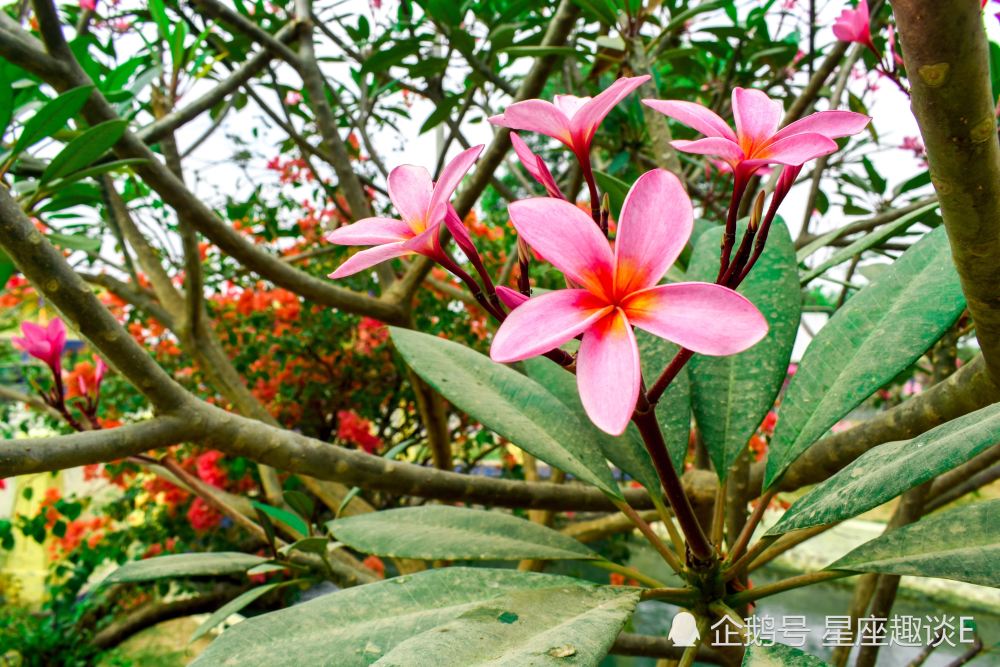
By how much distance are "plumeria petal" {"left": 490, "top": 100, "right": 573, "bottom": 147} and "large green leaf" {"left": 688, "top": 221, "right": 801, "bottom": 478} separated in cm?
21

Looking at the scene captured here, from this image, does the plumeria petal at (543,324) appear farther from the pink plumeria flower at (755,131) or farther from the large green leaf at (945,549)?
the large green leaf at (945,549)

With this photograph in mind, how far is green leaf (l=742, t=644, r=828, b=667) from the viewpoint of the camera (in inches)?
13.0

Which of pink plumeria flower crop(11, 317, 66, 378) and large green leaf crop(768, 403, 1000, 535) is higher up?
pink plumeria flower crop(11, 317, 66, 378)

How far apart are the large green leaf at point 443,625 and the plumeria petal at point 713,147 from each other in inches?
9.4

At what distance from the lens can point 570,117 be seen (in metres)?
0.34

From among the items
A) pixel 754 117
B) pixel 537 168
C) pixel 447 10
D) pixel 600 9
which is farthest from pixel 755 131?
pixel 447 10

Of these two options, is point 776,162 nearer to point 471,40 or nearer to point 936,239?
point 936,239

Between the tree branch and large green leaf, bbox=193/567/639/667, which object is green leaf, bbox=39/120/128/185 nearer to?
large green leaf, bbox=193/567/639/667

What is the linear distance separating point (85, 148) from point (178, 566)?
0.43 metres

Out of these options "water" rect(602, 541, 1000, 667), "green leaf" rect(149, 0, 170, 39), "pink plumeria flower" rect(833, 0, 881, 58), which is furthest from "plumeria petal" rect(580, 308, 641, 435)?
"water" rect(602, 541, 1000, 667)

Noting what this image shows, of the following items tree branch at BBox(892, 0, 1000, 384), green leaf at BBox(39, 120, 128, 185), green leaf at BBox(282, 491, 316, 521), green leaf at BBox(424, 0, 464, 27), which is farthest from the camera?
green leaf at BBox(424, 0, 464, 27)

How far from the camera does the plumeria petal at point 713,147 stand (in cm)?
28

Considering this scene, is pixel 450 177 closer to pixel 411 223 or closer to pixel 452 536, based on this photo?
pixel 411 223

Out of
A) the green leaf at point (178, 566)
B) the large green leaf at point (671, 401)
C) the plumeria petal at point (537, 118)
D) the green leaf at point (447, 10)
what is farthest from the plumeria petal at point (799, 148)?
the green leaf at point (447, 10)
